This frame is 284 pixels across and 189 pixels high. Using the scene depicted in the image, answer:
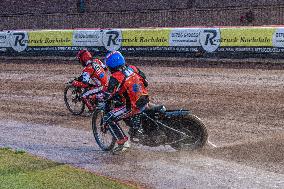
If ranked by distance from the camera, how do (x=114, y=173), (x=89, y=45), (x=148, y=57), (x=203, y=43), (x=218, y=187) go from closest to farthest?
(x=218, y=187) → (x=114, y=173) → (x=203, y=43) → (x=148, y=57) → (x=89, y=45)

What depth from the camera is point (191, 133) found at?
11523 millimetres

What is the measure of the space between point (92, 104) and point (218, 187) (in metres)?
7.30

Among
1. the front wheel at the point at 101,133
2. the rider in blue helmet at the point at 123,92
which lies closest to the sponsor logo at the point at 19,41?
the front wheel at the point at 101,133

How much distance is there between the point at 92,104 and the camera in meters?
16.1

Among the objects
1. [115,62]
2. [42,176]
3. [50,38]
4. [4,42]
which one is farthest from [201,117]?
[4,42]

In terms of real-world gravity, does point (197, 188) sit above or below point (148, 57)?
above

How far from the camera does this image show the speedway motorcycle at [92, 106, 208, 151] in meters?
11.4

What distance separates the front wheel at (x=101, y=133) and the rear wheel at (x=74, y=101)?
388 centimetres

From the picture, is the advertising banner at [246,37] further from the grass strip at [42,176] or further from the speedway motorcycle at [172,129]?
the grass strip at [42,176]

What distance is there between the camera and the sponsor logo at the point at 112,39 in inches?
1176

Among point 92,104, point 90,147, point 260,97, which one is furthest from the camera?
point 260,97

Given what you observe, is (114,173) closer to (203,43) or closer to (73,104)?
(73,104)

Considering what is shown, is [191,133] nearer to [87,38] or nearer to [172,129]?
[172,129]

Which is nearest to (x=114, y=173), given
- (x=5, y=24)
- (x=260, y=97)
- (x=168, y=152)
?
(x=168, y=152)
